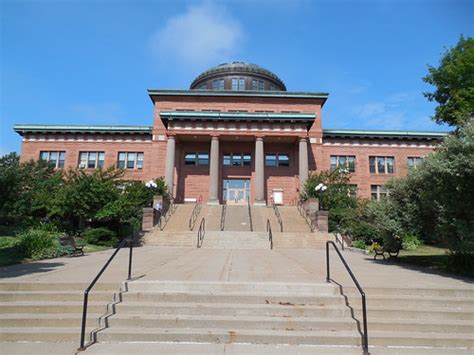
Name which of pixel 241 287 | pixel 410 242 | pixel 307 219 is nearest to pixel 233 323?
pixel 241 287

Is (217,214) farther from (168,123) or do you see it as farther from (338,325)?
(338,325)

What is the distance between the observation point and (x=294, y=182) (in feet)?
130

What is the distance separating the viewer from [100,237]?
19.0 meters

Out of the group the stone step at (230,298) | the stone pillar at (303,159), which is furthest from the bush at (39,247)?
the stone pillar at (303,159)

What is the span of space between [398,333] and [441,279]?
362 cm

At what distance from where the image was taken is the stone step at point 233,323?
5.63 m

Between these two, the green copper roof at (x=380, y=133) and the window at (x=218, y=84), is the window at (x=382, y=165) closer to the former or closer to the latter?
the green copper roof at (x=380, y=133)

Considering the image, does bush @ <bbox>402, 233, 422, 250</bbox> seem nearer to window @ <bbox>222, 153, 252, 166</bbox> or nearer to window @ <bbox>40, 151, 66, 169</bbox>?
window @ <bbox>222, 153, 252, 166</bbox>

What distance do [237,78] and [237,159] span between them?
46.3ft

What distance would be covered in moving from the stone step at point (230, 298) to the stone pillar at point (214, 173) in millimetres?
27625

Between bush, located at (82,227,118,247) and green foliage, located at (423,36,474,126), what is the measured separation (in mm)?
21018

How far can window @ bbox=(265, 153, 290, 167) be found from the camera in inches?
1597

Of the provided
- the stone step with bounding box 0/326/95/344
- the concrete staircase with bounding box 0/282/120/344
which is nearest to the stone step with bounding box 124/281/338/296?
the concrete staircase with bounding box 0/282/120/344

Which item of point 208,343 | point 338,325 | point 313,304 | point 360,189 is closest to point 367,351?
point 338,325
